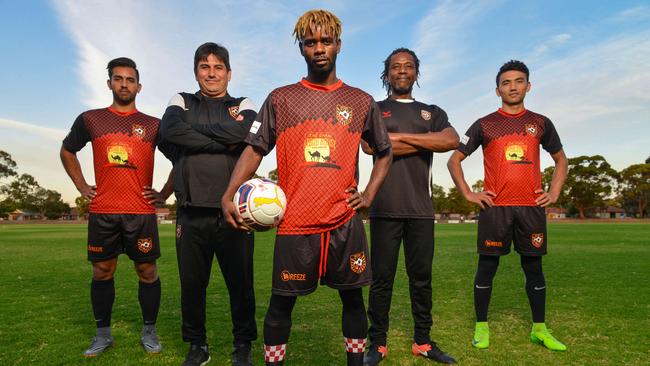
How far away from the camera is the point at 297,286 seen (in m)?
3.00

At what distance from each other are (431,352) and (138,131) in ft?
13.0

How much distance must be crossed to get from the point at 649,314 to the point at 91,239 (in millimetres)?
7513

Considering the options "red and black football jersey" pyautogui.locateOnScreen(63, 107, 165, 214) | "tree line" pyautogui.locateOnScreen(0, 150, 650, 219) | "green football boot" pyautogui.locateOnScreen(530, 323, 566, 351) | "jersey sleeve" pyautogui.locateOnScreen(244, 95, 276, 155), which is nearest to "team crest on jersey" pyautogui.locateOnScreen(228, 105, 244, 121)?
"jersey sleeve" pyautogui.locateOnScreen(244, 95, 276, 155)

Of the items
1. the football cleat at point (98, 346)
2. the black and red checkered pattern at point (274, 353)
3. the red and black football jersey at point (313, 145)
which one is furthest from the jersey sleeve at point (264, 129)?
the football cleat at point (98, 346)

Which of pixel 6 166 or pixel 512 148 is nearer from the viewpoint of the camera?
pixel 512 148

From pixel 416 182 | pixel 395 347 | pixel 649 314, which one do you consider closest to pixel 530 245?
pixel 416 182

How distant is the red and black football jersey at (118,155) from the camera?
4773mm

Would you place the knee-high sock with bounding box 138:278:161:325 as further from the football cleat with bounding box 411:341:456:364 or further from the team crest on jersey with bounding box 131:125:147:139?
the football cleat with bounding box 411:341:456:364

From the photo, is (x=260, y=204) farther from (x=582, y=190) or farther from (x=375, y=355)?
(x=582, y=190)

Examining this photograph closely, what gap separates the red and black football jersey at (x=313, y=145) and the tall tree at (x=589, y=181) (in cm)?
9820

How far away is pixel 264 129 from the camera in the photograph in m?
3.12

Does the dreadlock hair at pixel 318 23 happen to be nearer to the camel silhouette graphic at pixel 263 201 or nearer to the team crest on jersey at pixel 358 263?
the camel silhouette graphic at pixel 263 201

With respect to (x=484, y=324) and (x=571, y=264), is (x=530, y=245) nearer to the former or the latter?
(x=484, y=324)

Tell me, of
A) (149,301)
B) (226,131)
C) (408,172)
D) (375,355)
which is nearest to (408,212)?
(408,172)
